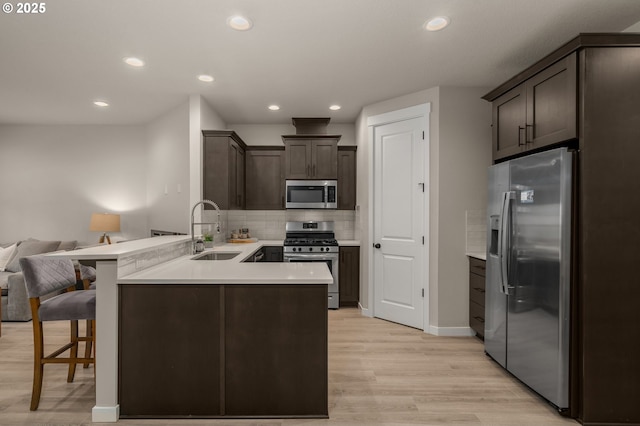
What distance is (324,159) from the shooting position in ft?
15.4

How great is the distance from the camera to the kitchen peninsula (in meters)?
1.97

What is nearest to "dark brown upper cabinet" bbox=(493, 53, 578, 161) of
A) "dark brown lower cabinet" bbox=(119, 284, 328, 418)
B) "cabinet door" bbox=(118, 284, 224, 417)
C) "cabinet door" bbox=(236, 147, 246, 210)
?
"dark brown lower cabinet" bbox=(119, 284, 328, 418)

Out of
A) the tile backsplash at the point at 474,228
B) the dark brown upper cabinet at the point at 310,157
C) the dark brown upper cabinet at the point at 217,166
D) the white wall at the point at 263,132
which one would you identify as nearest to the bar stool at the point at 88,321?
the dark brown upper cabinet at the point at 217,166

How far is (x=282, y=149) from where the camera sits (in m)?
4.88

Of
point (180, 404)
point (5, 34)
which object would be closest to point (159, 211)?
point (5, 34)

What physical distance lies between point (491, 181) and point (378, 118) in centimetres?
170

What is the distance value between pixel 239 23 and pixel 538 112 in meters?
2.25

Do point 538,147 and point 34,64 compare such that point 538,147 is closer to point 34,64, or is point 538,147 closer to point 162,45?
point 162,45

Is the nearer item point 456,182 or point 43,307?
point 43,307

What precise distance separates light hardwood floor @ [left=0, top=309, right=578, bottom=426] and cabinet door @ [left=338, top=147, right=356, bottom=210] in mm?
2035

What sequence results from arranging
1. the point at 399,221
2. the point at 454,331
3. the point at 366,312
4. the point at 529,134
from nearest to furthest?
the point at 529,134
the point at 454,331
the point at 399,221
the point at 366,312

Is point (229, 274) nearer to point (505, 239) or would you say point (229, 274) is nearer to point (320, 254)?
point (505, 239)

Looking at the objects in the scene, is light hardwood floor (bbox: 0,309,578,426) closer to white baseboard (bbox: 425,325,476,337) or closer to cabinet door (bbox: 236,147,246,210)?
white baseboard (bbox: 425,325,476,337)

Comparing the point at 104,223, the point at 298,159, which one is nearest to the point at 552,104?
the point at 298,159
